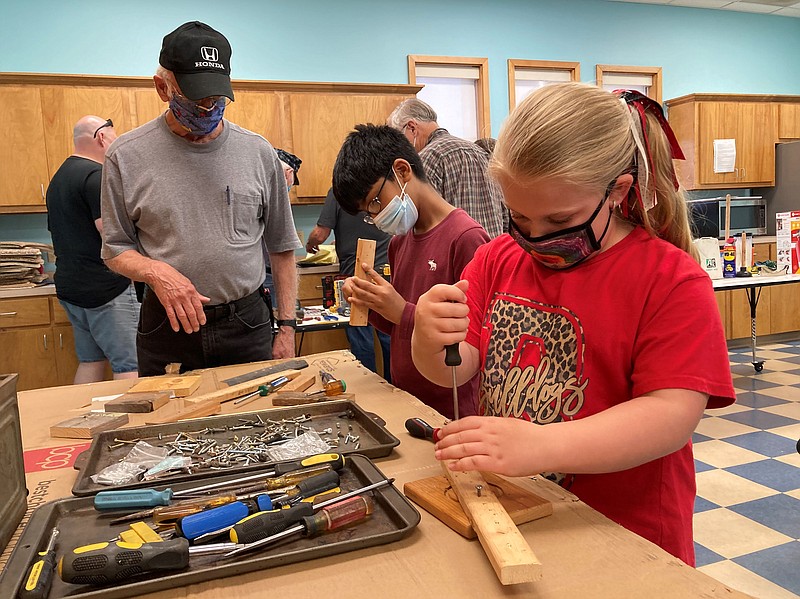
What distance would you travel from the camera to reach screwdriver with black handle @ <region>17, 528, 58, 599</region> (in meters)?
0.69

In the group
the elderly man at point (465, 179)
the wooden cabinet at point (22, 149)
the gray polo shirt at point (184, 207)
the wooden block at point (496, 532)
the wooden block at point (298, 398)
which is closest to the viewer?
the wooden block at point (496, 532)

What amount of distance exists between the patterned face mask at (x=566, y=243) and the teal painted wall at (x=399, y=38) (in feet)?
14.6

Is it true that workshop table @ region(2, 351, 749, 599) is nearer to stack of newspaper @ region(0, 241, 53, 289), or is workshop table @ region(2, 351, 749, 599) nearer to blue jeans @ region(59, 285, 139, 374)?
blue jeans @ region(59, 285, 139, 374)

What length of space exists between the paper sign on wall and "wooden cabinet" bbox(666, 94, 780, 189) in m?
0.04

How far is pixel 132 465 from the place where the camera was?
3.54 feet

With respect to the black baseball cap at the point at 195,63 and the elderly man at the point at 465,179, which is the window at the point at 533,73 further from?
the black baseball cap at the point at 195,63

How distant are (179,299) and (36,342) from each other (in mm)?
3248

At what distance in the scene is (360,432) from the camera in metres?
1.24

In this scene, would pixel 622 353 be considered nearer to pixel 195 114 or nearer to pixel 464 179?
pixel 195 114

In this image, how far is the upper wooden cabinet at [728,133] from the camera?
618cm

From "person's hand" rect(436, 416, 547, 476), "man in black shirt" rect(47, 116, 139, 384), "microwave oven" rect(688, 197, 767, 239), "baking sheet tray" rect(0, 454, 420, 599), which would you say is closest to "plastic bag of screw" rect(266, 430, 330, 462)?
"baking sheet tray" rect(0, 454, 420, 599)

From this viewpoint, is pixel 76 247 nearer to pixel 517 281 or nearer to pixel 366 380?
pixel 366 380

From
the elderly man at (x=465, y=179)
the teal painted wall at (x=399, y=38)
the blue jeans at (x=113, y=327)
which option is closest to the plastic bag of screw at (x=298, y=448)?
the elderly man at (x=465, y=179)

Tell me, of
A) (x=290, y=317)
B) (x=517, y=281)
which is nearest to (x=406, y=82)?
(x=290, y=317)
